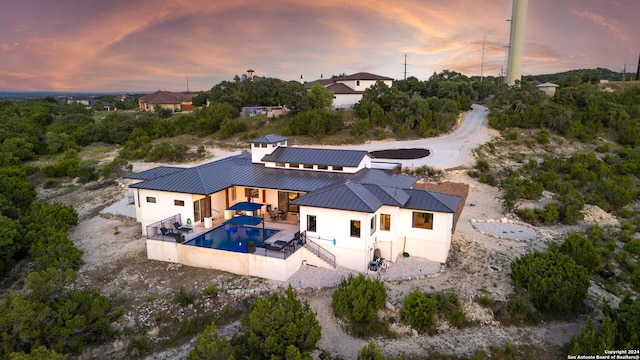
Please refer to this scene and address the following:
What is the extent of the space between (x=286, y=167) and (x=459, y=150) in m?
21.2

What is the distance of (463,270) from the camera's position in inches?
713

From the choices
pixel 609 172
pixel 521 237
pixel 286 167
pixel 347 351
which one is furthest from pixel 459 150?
pixel 347 351

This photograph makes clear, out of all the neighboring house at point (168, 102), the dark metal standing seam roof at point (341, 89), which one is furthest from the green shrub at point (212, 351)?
the neighboring house at point (168, 102)

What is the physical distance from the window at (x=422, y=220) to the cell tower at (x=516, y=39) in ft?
165

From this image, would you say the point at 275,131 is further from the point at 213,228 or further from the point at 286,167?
the point at 213,228

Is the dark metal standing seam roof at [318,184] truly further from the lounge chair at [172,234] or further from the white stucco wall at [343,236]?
the lounge chair at [172,234]

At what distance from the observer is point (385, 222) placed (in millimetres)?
18688

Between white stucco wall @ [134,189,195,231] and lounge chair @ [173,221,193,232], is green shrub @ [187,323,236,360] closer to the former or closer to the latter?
lounge chair @ [173,221,193,232]

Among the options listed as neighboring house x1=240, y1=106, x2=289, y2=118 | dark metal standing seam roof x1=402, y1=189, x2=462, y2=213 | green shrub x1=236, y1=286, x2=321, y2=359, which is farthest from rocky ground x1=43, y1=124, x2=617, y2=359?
neighboring house x1=240, y1=106, x2=289, y2=118

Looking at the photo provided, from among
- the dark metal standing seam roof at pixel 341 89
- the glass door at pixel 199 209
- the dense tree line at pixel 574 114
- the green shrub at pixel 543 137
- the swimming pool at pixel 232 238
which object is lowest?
the swimming pool at pixel 232 238

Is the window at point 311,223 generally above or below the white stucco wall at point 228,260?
above

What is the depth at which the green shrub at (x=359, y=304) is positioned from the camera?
45.2ft

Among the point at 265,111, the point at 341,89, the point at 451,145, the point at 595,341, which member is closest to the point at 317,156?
the point at 595,341

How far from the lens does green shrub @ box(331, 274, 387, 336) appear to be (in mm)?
13773
